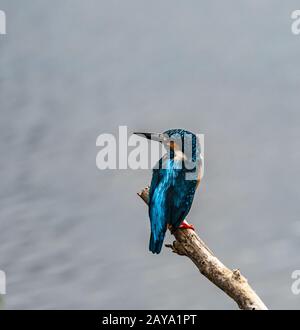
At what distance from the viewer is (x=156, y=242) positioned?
2779mm

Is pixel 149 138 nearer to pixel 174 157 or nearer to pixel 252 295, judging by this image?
pixel 174 157

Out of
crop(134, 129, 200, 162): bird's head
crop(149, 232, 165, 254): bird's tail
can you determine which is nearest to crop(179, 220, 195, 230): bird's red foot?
crop(149, 232, 165, 254): bird's tail

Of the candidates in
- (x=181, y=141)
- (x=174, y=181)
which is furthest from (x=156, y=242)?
(x=181, y=141)

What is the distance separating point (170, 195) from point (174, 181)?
0.07 meters

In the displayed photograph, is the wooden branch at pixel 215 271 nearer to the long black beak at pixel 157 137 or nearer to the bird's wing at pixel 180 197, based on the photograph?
the bird's wing at pixel 180 197

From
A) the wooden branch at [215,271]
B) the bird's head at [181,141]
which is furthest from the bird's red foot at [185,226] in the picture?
the bird's head at [181,141]

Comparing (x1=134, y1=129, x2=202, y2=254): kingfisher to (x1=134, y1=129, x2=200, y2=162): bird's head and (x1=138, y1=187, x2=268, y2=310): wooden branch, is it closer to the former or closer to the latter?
(x1=134, y1=129, x2=200, y2=162): bird's head

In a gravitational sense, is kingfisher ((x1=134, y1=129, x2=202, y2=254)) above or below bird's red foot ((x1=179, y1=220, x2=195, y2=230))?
above

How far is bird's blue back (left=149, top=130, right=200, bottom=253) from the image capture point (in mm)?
2818

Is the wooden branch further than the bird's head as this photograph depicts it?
No

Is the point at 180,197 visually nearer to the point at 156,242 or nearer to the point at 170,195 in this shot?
the point at 170,195
